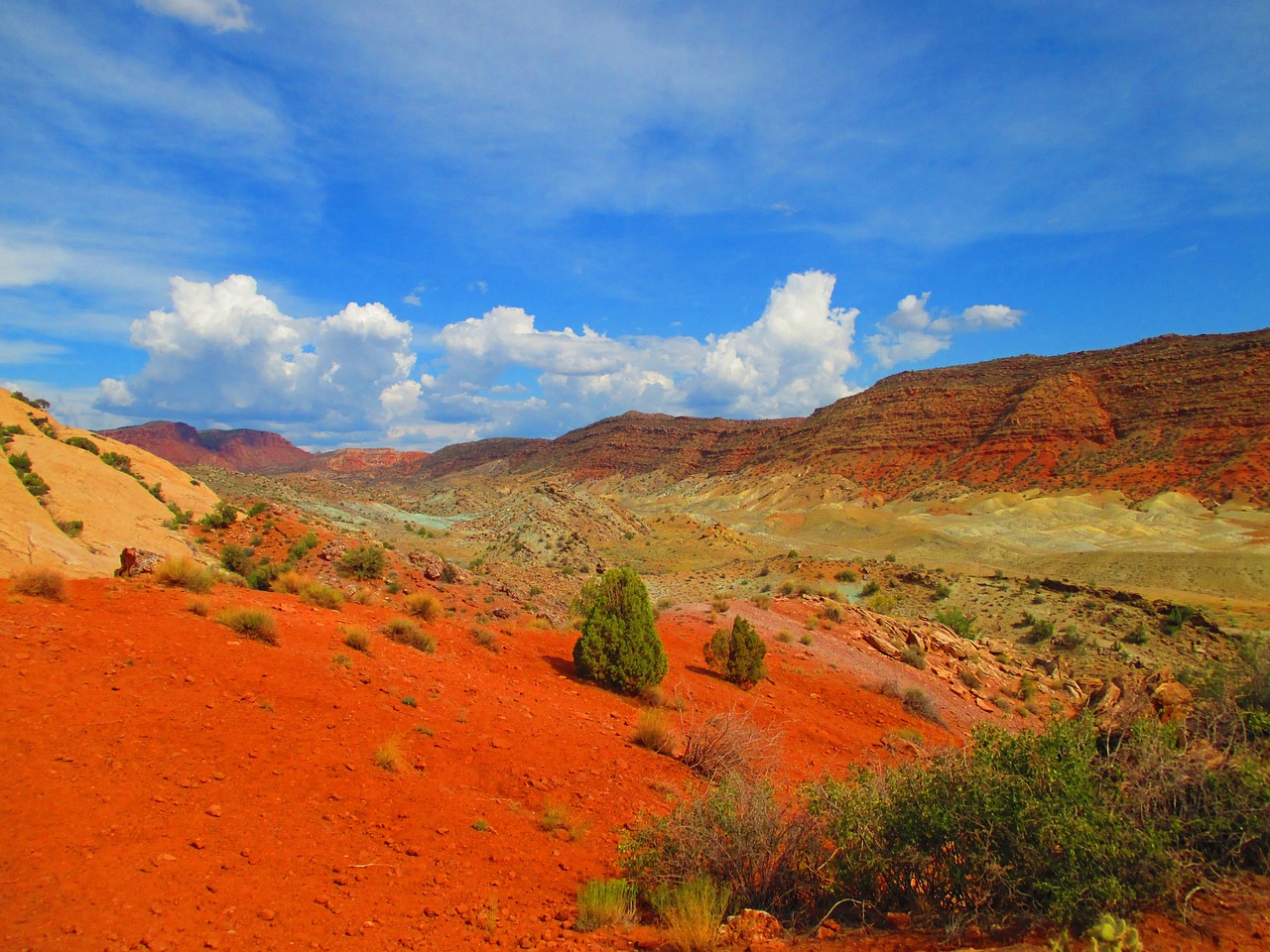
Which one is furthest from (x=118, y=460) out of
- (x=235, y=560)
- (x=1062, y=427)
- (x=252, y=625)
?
(x=1062, y=427)

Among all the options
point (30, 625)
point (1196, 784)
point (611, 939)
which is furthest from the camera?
point (30, 625)

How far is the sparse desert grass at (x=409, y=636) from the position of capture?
35.5 feet

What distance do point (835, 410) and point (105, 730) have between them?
356 feet

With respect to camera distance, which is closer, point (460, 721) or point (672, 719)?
point (460, 721)

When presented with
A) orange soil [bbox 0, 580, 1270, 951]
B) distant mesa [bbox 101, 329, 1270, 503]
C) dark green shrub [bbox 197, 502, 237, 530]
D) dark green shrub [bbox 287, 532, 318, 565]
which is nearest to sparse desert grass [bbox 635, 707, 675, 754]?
orange soil [bbox 0, 580, 1270, 951]

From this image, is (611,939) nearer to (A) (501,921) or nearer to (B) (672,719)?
(A) (501,921)

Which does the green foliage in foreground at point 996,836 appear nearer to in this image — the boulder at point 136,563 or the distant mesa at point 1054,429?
the boulder at point 136,563

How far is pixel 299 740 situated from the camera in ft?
21.9

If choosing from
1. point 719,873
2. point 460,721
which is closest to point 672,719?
point 460,721

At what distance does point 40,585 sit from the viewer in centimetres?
819

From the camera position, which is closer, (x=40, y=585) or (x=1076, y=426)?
(x=40, y=585)

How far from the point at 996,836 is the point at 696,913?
2.03m

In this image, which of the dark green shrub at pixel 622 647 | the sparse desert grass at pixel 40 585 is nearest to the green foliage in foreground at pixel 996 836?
the dark green shrub at pixel 622 647

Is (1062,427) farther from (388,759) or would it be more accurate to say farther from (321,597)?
(388,759)
